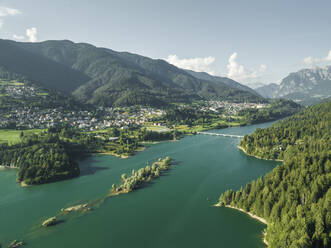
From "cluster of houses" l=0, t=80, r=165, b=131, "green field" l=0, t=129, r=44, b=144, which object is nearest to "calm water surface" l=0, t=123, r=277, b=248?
"green field" l=0, t=129, r=44, b=144

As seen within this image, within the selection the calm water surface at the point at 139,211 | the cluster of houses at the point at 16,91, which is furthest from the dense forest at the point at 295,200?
the cluster of houses at the point at 16,91

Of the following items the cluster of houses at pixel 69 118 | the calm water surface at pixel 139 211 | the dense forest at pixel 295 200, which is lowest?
the calm water surface at pixel 139 211

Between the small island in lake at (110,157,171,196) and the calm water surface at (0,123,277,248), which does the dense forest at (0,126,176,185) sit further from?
the small island in lake at (110,157,171,196)

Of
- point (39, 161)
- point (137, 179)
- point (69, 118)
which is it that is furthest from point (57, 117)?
point (137, 179)

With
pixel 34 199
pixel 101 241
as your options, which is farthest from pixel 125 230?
pixel 34 199

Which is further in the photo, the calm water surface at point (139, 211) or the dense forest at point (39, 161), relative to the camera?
the dense forest at point (39, 161)

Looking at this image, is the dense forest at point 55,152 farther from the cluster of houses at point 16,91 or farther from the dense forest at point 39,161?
the cluster of houses at point 16,91

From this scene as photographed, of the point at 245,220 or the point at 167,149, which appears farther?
the point at 167,149

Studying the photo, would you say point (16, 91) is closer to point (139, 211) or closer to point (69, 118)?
point (69, 118)

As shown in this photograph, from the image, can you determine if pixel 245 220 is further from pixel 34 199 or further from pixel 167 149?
pixel 167 149
